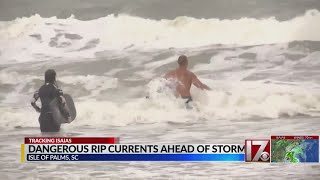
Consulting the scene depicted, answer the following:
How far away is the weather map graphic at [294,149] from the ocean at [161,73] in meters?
0.05

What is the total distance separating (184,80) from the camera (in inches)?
106

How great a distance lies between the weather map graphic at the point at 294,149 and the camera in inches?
105

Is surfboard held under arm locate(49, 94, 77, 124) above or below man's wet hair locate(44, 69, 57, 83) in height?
below

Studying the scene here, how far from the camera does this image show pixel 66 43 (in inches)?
110

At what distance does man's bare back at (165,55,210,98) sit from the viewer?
269 cm

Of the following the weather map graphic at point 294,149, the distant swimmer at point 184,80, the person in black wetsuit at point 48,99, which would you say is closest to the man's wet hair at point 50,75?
the person in black wetsuit at point 48,99

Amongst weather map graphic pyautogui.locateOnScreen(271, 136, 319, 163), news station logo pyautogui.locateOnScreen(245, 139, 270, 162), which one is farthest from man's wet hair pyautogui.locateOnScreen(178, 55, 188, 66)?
weather map graphic pyautogui.locateOnScreen(271, 136, 319, 163)

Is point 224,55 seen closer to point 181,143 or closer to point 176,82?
point 176,82

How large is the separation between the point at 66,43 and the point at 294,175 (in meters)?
1.79

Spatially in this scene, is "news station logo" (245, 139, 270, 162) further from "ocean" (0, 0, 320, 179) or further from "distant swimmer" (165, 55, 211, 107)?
"distant swimmer" (165, 55, 211, 107)

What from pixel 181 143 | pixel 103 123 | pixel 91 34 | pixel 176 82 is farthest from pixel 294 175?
pixel 91 34

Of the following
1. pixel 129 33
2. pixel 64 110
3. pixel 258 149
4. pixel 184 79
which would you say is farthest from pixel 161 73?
pixel 258 149

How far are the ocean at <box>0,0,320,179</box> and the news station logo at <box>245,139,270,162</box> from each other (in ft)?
0.13

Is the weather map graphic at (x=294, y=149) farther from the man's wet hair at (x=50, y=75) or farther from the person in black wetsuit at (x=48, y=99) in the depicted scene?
the man's wet hair at (x=50, y=75)
